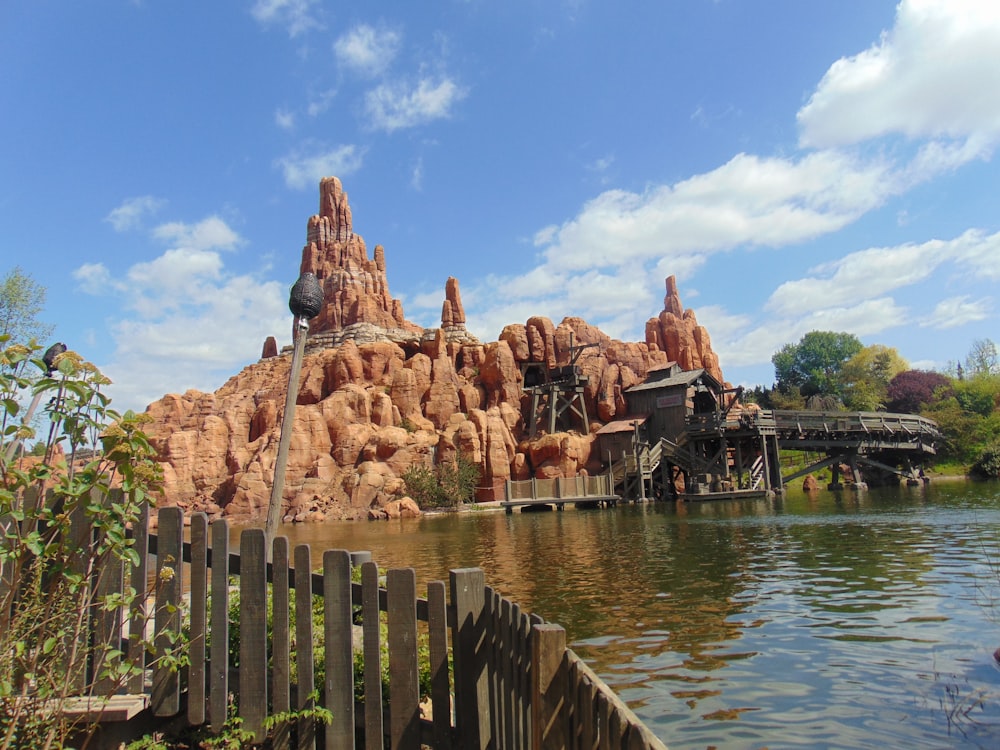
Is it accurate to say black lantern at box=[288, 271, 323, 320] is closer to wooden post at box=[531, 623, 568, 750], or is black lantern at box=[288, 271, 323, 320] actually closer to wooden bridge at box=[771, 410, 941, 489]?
wooden post at box=[531, 623, 568, 750]

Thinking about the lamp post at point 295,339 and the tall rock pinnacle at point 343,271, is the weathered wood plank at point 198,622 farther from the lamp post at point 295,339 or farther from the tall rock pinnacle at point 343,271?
the tall rock pinnacle at point 343,271

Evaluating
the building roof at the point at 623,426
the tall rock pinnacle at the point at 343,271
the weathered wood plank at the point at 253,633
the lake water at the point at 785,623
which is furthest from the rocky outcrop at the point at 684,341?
the weathered wood plank at the point at 253,633

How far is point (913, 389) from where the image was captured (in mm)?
73938

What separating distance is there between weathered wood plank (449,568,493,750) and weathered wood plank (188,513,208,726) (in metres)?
1.57

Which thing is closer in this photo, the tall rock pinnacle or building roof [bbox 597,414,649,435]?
building roof [bbox 597,414,649,435]

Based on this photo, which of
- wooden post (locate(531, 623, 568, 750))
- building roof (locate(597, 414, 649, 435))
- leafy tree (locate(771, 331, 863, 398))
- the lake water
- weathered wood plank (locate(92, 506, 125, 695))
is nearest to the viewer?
wooden post (locate(531, 623, 568, 750))

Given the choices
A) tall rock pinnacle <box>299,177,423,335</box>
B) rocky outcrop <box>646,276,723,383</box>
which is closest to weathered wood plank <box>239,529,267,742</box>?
rocky outcrop <box>646,276,723,383</box>

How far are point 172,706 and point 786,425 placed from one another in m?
41.8

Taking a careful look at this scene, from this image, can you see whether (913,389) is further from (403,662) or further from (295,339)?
(403,662)

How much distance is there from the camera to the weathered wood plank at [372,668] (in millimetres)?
4047

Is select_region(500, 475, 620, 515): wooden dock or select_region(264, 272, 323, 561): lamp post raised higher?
select_region(264, 272, 323, 561): lamp post

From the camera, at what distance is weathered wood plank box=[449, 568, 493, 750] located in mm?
3885

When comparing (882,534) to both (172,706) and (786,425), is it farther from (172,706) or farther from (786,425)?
(786,425)

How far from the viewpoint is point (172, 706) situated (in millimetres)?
4234
